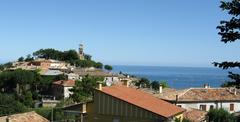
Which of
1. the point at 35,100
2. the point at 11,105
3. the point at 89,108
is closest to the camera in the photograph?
the point at 89,108

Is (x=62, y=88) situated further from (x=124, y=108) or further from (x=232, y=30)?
(x=232, y=30)

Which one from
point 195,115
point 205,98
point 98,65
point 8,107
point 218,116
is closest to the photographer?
point 218,116

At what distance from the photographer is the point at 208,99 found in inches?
2115

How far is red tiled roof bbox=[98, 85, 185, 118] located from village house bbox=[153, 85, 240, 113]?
1833 cm

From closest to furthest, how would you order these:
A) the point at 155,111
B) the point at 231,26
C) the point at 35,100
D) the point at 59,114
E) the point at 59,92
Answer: the point at 231,26 < the point at 155,111 < the point at 59,114 < the point at 35,100 < the point at 59,92

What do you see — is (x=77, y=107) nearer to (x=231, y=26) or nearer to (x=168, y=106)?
(x=168, y=106)

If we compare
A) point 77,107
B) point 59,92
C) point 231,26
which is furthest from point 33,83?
point 231,26

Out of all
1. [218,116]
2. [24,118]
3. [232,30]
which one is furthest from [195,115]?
[232,30]

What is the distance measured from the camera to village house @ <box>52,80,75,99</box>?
9571 cm

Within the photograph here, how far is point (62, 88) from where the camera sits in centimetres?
9656

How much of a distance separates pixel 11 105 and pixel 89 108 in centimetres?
3880

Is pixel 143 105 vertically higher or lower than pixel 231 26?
lower

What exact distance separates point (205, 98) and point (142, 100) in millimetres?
23095

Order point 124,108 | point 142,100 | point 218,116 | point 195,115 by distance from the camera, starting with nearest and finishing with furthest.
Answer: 1. point 124,108
2. point 142,100
3. point 218,116
4. point 195,115
